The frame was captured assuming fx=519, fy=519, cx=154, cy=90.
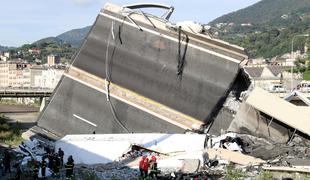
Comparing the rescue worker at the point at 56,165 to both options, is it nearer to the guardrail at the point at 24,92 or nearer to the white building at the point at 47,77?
the guardrail at the point at 24,92

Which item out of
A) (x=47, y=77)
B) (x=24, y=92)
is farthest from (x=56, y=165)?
(x=47, y=77)

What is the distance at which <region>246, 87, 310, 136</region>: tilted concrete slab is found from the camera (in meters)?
13.9

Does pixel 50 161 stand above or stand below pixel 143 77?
below

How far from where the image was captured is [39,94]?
49.2 m

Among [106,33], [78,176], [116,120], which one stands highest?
[106,33]

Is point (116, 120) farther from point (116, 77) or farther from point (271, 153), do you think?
point (271, 153)

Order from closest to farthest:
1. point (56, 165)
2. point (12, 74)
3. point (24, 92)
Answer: point (56, 165) → point (24, 92) → point (12, 74)

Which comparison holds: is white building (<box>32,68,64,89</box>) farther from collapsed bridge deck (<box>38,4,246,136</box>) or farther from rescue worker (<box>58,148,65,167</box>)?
rescue worker (<box>58,148,65,167</box>)

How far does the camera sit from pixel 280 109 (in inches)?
555

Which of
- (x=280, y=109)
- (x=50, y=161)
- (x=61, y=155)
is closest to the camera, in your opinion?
(x=50, y=161)

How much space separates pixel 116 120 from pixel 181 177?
5.15m

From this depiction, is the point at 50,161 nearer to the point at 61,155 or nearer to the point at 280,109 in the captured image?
the point at 61,155

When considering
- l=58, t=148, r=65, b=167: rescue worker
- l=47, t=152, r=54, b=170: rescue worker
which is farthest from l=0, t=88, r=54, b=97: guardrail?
l=47, t=152, r=54, b=170: rescue worker

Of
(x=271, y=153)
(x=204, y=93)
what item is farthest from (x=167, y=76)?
(x=271, y=153)
